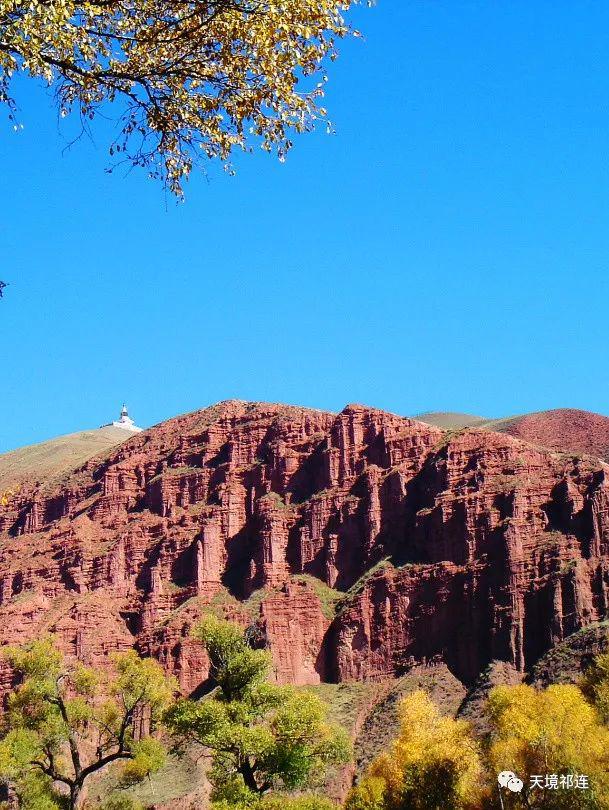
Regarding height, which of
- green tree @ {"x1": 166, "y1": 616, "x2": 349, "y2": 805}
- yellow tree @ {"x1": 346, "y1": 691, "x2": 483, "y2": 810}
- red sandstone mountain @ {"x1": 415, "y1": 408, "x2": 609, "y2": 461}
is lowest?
yellow tree @ {"x1": 346, "y1": 691, "x2": 483, "y2": 810}

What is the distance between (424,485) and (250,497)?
22.7 m

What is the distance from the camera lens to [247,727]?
41.6 metres

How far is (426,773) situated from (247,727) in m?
19.6

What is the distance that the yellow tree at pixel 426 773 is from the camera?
5688cm

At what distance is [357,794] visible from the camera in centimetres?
6338

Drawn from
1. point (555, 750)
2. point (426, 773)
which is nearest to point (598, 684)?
point (426, 773)

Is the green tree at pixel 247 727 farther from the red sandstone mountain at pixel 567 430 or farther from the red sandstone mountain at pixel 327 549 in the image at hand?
the red sandstone mountain at pixel 567 430

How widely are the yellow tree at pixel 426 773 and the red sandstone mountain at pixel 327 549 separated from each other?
3269 centimetres

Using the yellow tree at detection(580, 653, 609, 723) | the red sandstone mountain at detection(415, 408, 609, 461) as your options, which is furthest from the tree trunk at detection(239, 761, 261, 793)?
the red sandstone mountain at detection(415, 408, 609, 461)

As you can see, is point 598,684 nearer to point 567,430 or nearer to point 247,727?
point 247,727

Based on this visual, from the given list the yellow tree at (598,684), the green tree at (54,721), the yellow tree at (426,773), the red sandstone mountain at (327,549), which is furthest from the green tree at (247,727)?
the red sandstone mountain at (327,549)

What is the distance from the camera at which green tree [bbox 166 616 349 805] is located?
40.8 m

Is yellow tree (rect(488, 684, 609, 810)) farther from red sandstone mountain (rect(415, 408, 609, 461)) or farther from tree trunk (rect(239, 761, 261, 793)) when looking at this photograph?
red sandstone mountain (rect(415, 408, 609, 461))

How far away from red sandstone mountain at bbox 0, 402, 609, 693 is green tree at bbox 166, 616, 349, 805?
55729 millimetres
